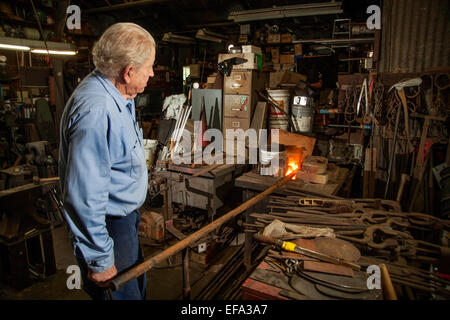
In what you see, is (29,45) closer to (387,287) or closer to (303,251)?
(303,251)

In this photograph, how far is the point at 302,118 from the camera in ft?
18.9

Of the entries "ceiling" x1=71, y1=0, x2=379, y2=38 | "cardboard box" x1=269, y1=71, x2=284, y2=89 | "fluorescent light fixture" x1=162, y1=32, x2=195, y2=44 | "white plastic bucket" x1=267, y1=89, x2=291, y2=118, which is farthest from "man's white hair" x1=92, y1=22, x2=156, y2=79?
"fluorescent light fixture" x1=162, y1=32, x2=195, y2=44

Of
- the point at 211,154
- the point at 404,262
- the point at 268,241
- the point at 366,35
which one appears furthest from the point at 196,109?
the point at 404,262

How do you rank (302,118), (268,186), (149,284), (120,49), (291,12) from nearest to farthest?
1. (120,49)
2. (268,186)
3. (149,284)
4. (302,118)
5. (291,12)

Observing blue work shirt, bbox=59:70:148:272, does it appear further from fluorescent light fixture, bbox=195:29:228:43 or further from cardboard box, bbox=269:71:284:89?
fluorescent light fixture, bbox=195:29:228:43

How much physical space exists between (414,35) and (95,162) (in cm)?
456

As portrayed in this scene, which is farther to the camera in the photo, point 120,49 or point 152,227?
point 152,227

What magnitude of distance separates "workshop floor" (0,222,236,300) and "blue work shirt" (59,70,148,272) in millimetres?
2163

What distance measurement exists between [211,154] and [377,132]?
106 inches

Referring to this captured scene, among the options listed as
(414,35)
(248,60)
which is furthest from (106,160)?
(414,35)

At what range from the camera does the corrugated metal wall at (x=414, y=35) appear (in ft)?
12.8

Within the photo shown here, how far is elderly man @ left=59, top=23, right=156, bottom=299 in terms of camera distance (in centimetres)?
142

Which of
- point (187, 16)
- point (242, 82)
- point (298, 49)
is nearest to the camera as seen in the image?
point (242, 82)

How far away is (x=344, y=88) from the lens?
475 centimetres
